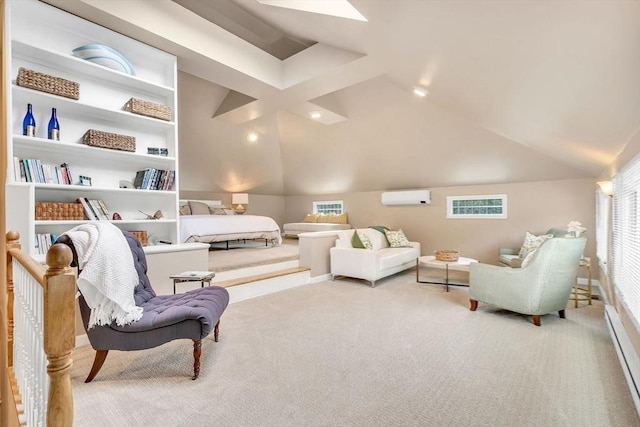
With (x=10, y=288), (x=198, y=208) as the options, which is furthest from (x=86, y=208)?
(x=198, y=208)

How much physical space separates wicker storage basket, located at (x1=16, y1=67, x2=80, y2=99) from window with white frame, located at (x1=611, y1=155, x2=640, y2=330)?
427 centimetres

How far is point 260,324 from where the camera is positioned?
3.05m

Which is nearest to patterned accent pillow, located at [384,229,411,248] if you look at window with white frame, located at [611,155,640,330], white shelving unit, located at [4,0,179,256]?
window with white frame, located at [611,155,640,330]

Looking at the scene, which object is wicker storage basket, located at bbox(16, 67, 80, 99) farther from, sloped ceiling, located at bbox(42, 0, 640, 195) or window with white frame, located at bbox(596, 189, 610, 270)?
window with white frame, located at bbox(596, 189, 610, 270)

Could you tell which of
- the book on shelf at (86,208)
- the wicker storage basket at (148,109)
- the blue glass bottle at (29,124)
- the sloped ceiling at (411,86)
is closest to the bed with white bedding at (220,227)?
the sloped ceiling at (411,86)

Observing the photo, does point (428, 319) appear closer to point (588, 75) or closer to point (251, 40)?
point (588, 75)

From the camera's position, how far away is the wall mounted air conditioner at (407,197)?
5.92 metres

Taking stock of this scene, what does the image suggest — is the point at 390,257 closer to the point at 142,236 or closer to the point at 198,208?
the point at 142,236

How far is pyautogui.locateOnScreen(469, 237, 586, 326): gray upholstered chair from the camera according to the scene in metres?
2.90

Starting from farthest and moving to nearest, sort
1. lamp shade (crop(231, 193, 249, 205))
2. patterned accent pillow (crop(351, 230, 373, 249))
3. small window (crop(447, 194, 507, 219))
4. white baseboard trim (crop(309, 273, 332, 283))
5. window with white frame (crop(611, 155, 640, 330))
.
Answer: lamp shade (crop(231, 193, 249, 205)), small window (crop(447, 194, 507, 219)), patterned accent pillow (crop(351, 230, 373, 249)), white baseboard trim (crop(309, 273, 332, 283)), window with white frame (crop(611, 155, 640, 330))

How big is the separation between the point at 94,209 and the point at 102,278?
3.91ft

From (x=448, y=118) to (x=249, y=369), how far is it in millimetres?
4270

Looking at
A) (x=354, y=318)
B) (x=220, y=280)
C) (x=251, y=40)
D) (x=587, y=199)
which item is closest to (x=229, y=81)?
(x=251, y=40)

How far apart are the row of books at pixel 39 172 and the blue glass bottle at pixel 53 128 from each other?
0.23 meters
